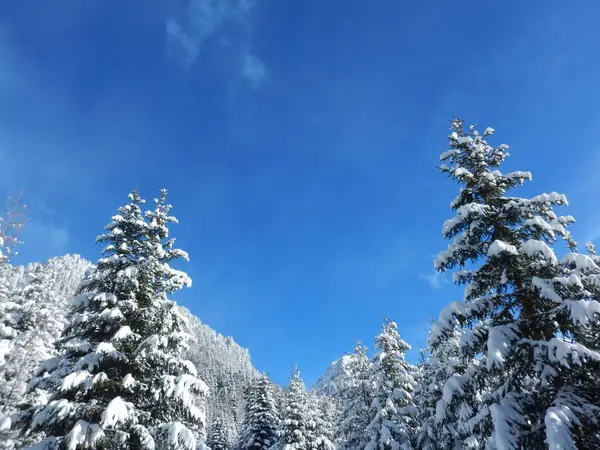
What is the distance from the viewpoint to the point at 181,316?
1539 cm

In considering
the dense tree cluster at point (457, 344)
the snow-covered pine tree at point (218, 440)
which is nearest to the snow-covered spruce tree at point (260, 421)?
the snow-covered pine tree at point (218, 440)

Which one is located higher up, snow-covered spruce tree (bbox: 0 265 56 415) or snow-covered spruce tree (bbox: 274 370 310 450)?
snow-covered spruce tree (bbox: 0 265 56 415)

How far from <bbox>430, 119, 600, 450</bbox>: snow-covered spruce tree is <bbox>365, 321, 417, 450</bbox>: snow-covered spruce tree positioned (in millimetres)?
11109

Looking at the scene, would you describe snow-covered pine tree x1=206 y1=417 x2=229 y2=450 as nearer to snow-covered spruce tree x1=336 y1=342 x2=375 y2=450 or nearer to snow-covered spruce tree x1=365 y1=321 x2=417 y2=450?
snow-covered spruce tree x1=336 y1=342 x2=375 y2=450

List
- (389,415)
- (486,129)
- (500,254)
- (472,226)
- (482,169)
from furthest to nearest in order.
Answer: (389,415), (486,129), (482,169), (472,226), (500,254)

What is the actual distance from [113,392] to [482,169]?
14.9 metres

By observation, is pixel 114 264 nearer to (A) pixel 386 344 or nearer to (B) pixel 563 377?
(B) pixel 563 377

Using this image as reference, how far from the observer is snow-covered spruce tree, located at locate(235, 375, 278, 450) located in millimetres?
35469

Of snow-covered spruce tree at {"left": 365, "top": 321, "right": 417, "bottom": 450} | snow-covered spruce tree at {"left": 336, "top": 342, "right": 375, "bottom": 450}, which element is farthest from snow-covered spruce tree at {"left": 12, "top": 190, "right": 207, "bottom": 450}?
snow-covered spruce tree at {"left": 336, "top": 342, "right": 375, "bottom": 450}

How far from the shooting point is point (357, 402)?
2780 cm

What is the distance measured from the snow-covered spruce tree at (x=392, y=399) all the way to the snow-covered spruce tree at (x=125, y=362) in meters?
12.4

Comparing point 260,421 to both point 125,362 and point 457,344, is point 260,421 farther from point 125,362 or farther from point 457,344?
point 457,344

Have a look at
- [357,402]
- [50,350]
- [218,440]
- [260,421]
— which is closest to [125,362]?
[50,350]

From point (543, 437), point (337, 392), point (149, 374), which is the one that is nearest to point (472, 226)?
point (543, 437)
